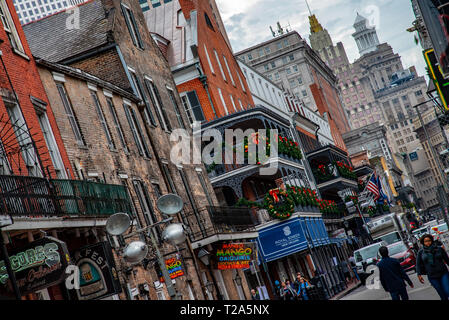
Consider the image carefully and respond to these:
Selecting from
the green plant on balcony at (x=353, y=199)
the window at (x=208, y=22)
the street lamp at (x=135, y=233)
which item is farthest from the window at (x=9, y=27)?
the green plant on balcony at (x=353, y=199)

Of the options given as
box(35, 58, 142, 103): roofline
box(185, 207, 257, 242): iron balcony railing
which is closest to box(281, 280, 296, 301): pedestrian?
box(185, 207, 257, 242): iron balcony railing

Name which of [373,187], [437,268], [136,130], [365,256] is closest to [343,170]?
[373,187]

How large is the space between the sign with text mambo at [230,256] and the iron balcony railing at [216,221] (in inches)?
24.2

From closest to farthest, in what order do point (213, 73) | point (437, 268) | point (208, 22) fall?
point (437, 268) → point (213, 73) → point (208, 22)

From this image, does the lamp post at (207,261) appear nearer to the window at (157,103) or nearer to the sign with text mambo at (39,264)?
the window at (157,103)

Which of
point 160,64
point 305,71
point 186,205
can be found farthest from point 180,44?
point 305,71

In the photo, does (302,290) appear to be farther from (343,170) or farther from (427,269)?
(343,170)

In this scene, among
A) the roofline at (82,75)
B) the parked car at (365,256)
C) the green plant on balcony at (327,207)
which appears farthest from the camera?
the green plant on balcony at (327,207)

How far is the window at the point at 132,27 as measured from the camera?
31.6m

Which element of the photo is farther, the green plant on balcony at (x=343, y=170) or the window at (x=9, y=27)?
the green plant on balcony at (x=343, y=170)

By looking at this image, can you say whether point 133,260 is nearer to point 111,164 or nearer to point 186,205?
point 111,164

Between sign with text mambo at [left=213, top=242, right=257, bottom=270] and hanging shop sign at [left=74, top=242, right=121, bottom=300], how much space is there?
45.7ft

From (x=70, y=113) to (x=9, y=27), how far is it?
3280 mm

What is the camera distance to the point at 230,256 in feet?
99.9
